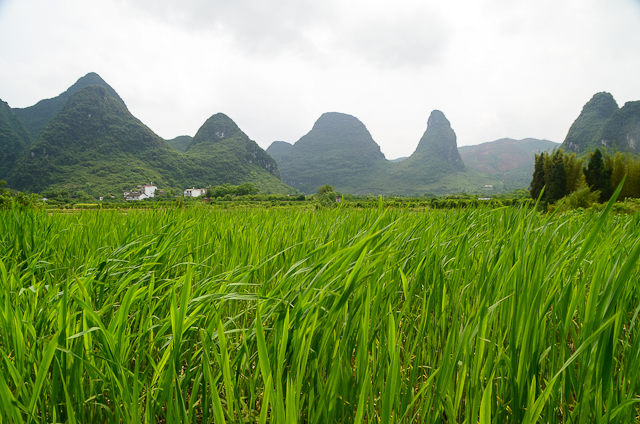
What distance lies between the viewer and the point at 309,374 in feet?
2.03

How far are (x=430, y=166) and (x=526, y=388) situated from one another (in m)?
121

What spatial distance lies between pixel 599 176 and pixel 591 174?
419 mm

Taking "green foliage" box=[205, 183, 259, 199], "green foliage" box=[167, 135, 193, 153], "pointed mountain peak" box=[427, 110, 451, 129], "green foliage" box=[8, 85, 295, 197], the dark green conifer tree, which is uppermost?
"pointed mountain peak" box=[427, 110, 451, 129]

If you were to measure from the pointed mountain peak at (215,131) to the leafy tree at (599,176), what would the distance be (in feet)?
350

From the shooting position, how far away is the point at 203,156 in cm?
9325

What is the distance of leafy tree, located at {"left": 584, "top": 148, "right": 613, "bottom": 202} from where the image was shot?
53.2 ft

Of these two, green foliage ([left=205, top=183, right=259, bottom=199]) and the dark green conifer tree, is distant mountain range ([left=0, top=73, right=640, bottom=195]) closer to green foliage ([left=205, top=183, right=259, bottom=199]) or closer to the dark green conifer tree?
green foliage ([left=205, top=183, right=259, bottom=199])

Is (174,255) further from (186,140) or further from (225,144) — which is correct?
(186,140)

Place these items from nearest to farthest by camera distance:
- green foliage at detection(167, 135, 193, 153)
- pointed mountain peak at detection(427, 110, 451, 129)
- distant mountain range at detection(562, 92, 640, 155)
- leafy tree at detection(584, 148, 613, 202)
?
leafy tree at detection(584, 148, 613, 202)
distant mountain range at detection(562, 92, 640, 155)
green foliage at detection(167, 135, 193, 153)
pointed mountain peak at detection(427, 110, 451, 129)

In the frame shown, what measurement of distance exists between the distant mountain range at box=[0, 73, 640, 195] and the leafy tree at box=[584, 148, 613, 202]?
2763 inches

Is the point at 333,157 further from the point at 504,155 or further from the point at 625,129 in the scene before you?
the point at 504,155

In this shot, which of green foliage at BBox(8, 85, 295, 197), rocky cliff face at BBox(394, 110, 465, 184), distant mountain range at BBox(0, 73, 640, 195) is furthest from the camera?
rocky cliff face at BBox(394, 110, 465, 184)

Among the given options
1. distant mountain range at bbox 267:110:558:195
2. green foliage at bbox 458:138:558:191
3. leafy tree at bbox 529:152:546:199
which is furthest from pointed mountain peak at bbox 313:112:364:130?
leafy tree at bbox 529:152:546:199

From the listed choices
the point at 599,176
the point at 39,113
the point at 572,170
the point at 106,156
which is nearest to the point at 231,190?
the point at 106,156
